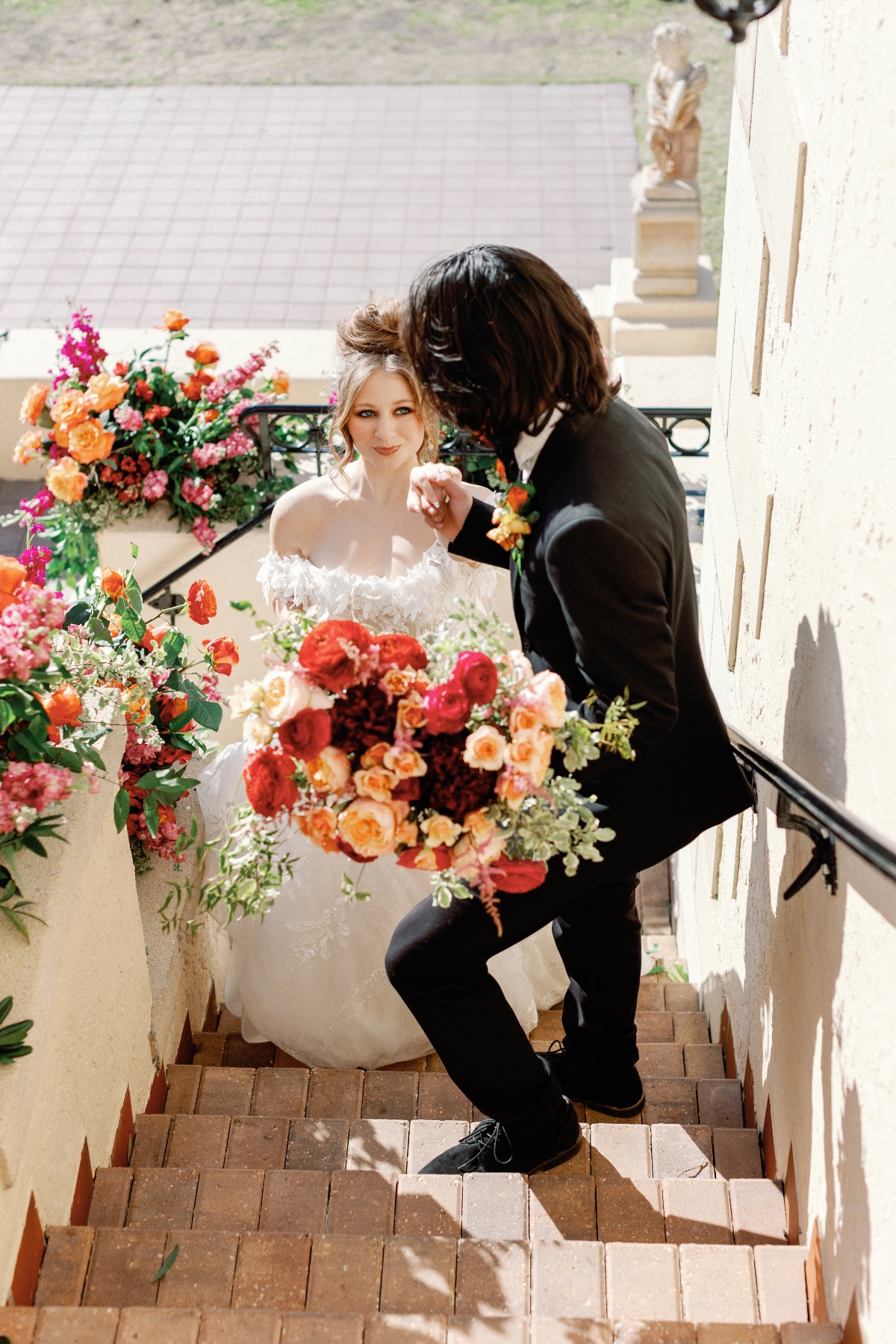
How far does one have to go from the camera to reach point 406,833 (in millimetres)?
1966

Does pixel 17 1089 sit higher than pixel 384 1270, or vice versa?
pixel 17 1089

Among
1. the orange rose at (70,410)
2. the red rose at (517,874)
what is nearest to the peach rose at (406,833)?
the red rose at (517,874)

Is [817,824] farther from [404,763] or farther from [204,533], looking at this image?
[204,533]

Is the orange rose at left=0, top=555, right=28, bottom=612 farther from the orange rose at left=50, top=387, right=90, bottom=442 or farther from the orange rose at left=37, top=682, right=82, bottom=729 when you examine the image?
the orange rose at left=50, top=387, right=90, bottom=442

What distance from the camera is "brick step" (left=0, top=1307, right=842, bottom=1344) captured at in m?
1.92

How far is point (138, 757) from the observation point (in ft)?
9.37

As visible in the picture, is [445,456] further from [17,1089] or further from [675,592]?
[17,1089]

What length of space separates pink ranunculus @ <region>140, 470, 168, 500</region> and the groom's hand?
8.32 feet

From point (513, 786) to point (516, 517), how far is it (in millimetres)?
512

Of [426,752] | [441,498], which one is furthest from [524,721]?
[441,498]

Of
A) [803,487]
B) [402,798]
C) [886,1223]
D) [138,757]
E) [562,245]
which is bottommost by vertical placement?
[562,245]

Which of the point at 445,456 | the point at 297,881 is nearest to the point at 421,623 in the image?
the point at 297,881

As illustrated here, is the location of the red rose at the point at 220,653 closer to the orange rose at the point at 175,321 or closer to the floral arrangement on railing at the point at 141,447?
the floral arrangement on railing at the point at 141,447

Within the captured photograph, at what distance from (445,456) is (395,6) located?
9.94m
